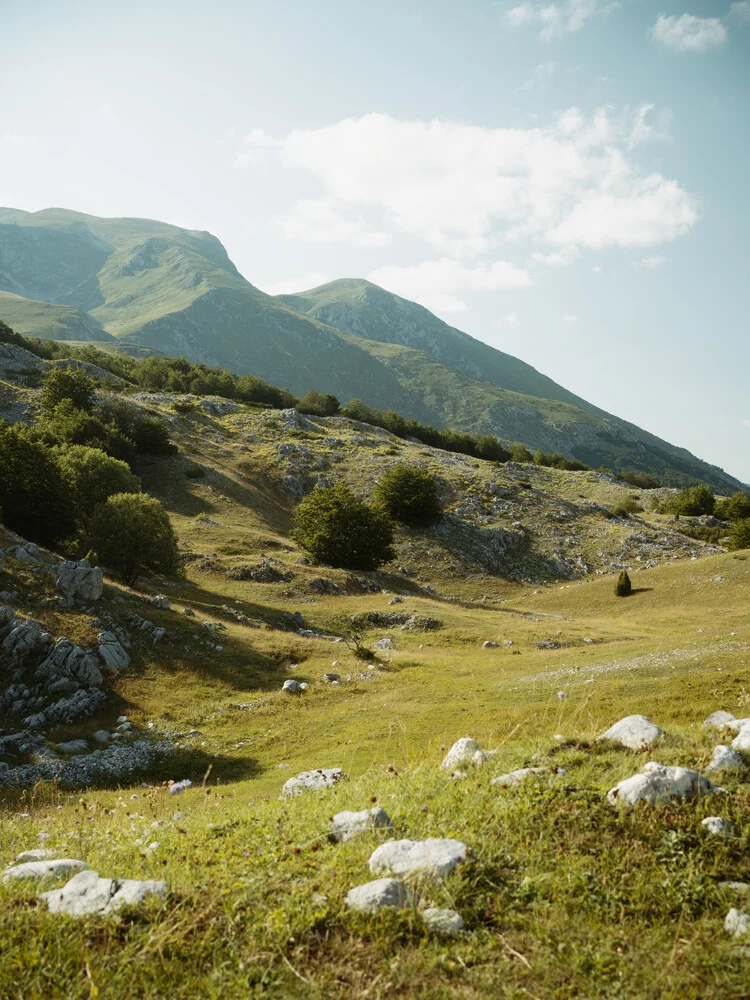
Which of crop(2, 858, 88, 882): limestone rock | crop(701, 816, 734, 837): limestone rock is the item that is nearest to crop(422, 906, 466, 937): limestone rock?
crop(701, 816, 734, 837): limestone rock

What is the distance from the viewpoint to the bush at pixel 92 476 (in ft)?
163

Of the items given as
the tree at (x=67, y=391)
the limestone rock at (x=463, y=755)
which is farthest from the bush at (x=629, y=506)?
the limestone rock at (x=463, y=755)

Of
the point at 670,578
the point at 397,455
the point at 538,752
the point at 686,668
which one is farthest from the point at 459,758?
the point at 397,455

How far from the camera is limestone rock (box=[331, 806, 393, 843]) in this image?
7.21 m

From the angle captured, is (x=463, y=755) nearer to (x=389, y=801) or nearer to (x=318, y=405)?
(x=389, y=801)

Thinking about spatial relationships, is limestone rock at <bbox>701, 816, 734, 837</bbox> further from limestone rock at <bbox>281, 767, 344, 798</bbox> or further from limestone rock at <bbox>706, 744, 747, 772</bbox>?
limestone rock at <bbox>281, 767, 344, 798</bbox>

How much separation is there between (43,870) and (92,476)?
49.3 meters

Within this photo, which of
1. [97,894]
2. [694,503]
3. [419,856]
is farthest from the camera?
[694,503]

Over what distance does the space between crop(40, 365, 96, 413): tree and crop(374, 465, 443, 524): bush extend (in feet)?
139

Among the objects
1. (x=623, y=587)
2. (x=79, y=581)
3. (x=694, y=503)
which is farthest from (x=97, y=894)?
(x=694, y=503)

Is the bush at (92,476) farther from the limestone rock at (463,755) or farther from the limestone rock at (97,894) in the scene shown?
the limestone rock at (97,894)

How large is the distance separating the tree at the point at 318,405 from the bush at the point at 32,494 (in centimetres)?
8561

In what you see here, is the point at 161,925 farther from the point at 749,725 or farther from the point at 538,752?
the point at 749,725

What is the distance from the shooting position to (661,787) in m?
7.30
